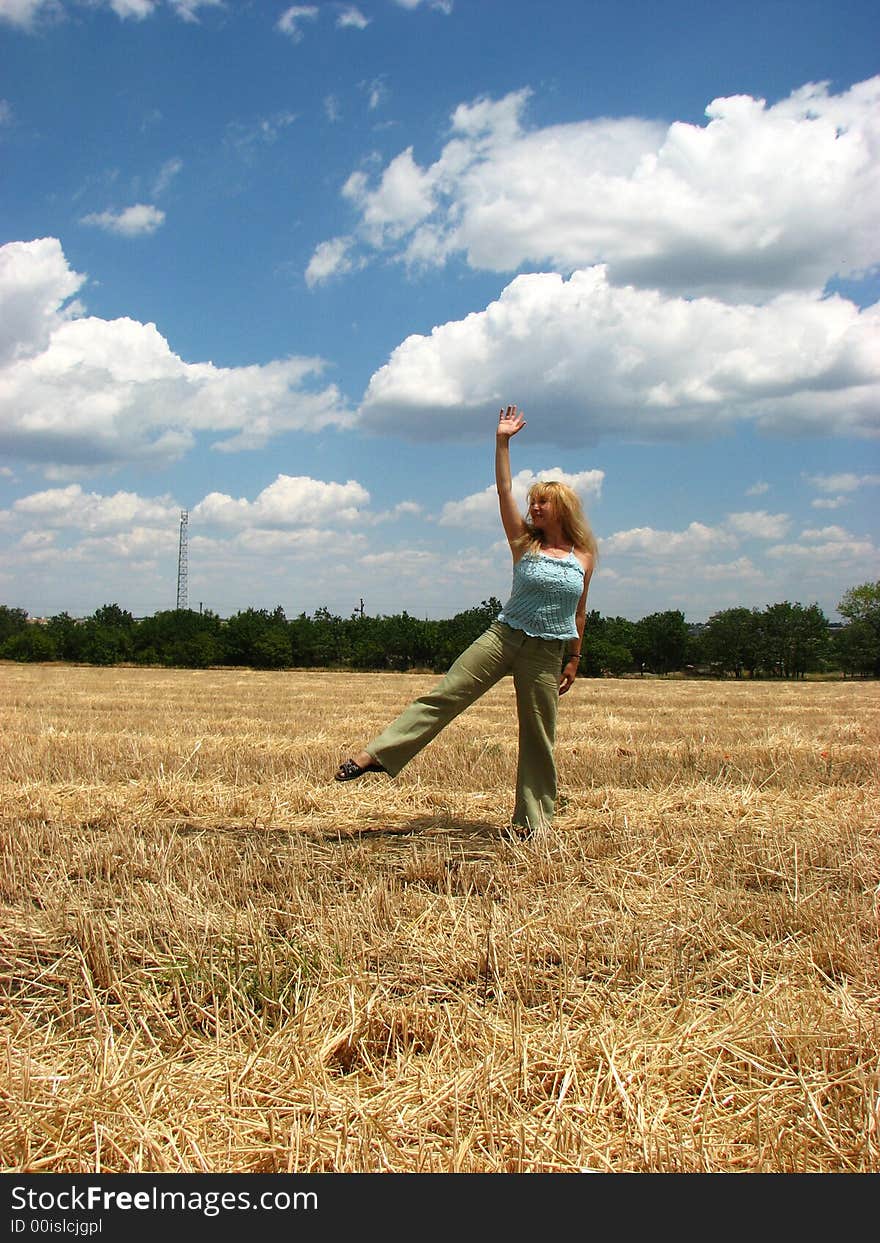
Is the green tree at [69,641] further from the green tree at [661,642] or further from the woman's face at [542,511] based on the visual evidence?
the woman's face at [542,511]

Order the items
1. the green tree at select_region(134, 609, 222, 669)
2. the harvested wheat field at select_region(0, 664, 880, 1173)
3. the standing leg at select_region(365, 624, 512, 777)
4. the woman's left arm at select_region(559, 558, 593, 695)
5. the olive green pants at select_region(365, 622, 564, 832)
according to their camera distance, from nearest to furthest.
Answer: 1. the harvested wheat field at select_region(0, 664, 880, 1173)
2. the standing leg at select_region(365, 624, 512, 777)
3. the olive green pants at select_region(365, 622, 564, 832)
4. the woman's left arm at select_region(559, 558, 593, 695)
5. the green tree at select_region(134, 609, 222, 669)

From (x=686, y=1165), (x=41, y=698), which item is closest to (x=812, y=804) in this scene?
(x=686, y=1165)

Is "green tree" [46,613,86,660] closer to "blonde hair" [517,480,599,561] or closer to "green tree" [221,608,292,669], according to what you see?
"green tree" [221,608,292,669]

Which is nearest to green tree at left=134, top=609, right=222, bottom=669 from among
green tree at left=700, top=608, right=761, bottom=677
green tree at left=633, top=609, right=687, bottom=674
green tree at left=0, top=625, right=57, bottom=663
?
green tree at left=0, top=625, right=57, bottom=663

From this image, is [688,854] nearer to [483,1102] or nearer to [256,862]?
[256,862]

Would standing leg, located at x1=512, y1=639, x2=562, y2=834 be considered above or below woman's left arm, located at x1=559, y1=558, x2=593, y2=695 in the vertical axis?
below

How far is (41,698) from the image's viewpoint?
20.8m

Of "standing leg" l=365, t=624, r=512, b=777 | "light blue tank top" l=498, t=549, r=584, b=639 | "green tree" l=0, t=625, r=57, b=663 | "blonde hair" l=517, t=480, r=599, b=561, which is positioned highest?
"blonde hair" l=517, t=480, r=599, b=561

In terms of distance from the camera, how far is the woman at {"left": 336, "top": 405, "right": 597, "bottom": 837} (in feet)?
15.2

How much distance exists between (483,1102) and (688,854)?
8.49 ft

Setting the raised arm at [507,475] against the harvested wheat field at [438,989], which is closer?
the harvested wheat field at [438,989]

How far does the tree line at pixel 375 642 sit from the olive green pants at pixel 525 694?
48.7 meters

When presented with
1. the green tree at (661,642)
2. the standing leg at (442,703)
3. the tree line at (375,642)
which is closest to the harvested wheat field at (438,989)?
the standing leg at (442,703)

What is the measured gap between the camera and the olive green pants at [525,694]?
15.2ft
